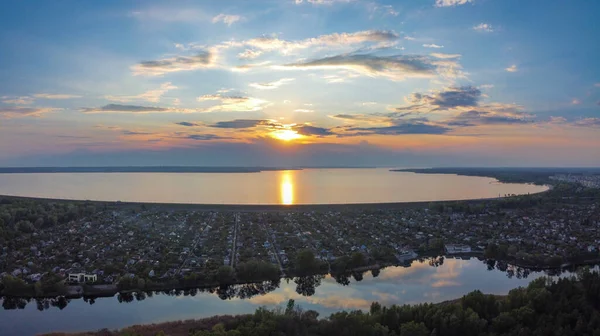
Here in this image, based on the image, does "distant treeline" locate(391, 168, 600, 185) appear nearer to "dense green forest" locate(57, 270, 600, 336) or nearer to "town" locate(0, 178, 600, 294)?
"town" locate(0, 178, 600, 294)

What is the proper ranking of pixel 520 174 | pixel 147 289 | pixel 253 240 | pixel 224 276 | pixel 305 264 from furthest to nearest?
pixel 520 174 < pixel 253 240 < pixel 305 264 < pixel 224 276 < pixel 147 289

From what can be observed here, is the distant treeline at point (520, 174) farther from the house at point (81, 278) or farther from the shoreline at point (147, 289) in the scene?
the house at point (81, 278)

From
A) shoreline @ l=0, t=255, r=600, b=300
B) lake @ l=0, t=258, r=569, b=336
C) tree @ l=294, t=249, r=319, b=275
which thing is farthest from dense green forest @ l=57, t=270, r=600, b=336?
tree @ l=294, t=249, r=319, b=275

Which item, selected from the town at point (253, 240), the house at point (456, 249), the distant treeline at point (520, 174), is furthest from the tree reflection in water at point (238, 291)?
the distant treeline at point (520, 174)

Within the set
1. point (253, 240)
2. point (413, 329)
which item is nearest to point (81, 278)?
point (253, 240)

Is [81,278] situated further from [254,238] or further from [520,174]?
[520,174]
